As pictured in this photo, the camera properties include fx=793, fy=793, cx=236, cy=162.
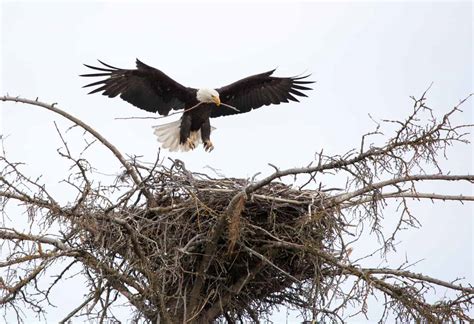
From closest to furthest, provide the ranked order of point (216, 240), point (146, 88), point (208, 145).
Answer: point (216, 240) → point (146, 88) → point (208, 145)

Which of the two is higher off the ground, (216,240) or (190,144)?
(190,144)

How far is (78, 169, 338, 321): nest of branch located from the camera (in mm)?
5254

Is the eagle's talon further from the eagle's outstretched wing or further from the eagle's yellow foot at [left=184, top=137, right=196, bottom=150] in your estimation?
the eagle's outstretched wing

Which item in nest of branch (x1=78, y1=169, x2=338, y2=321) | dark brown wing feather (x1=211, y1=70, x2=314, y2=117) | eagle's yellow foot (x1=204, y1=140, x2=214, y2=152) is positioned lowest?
nest of branch (x1=78, y1=169, x2=338, y2=321)

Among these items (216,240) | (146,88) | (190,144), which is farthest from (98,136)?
(190,144)

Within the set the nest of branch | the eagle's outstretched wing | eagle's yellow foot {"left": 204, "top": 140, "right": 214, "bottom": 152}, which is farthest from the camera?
eagle's yellow foot {"left": 204, "top": 140, "right": 214, "bottom": 152}

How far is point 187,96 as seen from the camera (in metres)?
8.92

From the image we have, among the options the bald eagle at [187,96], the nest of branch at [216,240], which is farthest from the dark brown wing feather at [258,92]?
the nest of branch at [216,240]

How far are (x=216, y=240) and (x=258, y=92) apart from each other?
161 inches

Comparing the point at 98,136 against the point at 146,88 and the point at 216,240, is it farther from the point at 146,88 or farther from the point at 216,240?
the point at 146,88

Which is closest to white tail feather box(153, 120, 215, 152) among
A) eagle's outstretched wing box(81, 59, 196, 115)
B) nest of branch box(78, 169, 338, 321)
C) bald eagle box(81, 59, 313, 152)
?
bald eagle box(81, 59, 313, 152)

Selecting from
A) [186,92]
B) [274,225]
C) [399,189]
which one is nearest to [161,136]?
[186,92]

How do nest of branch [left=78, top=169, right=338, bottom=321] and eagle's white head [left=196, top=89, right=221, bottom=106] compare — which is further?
eagle's white head [left=196, top=89, right=221, bottom=106]

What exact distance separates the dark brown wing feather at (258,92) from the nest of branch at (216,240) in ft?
10.2
